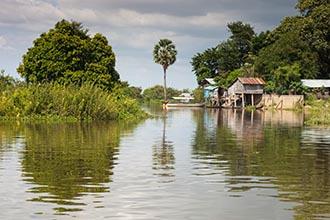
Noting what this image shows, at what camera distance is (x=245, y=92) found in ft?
221

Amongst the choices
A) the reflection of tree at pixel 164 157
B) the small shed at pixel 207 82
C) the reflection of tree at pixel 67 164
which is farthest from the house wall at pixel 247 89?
the reflection of tree at pixel 164 157

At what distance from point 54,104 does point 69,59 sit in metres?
6.98

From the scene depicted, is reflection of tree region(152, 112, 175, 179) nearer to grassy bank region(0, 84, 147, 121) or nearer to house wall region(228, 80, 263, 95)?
grassy bank region(0, 84, 147, 121)

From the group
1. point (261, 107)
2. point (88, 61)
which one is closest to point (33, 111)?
point (88, 61)

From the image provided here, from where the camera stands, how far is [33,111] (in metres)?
33.9

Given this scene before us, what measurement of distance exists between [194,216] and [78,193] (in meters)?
2.41

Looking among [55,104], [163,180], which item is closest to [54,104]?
[55,104]

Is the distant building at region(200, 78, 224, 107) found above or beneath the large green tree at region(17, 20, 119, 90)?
beneath

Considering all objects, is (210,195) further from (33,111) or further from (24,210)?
(33,111)

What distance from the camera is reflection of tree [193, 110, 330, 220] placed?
9.41m

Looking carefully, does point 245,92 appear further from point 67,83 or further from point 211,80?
point 67,83

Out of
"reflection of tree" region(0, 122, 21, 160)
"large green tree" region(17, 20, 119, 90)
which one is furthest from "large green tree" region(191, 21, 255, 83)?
"reflection of tree" region(0, 122, 21, 160)

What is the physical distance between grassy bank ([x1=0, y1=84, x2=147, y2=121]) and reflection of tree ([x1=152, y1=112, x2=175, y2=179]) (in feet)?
47.6

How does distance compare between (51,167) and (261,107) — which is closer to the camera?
(51,167)
